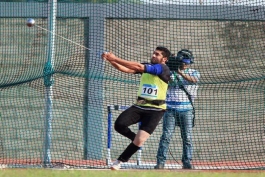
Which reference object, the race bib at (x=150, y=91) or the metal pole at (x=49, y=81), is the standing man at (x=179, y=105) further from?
the metal pole at (x=49, y=81)

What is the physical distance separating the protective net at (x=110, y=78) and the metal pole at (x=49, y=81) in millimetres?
17

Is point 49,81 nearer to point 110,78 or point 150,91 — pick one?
point 110,78

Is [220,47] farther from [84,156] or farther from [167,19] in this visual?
[84,156]

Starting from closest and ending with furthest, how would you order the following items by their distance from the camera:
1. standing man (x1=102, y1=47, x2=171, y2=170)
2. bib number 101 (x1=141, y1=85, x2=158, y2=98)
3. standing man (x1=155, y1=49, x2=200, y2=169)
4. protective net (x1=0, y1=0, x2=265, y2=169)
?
standing man (x1=102, y1=47, x2=171, y2=170) < bib number 101 (x1=141, y1=85, x2=158, y2=98) < standing man (x1=155, y1=49, x2=200, y2=169) < protective net (x1=0, y1=0, x2=265, y2=169)

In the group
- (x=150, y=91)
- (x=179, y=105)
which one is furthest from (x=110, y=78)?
(x=150, y=91)

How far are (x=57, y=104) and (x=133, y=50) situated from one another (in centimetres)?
152

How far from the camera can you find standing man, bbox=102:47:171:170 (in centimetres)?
930

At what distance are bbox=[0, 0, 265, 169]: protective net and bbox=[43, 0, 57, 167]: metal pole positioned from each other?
17 mm

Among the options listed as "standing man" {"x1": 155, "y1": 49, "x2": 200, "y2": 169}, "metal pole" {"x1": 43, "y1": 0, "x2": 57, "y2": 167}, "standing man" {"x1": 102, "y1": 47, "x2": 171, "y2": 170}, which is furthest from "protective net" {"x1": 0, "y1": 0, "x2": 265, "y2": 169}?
"standing man" {"x1": 102, "y1": 47, "x2": 171, "y2": 170}

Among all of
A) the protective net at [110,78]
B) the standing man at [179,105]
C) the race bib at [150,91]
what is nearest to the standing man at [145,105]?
the race bib at [150,91]

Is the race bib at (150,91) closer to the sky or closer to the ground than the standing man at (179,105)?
closer to the sky

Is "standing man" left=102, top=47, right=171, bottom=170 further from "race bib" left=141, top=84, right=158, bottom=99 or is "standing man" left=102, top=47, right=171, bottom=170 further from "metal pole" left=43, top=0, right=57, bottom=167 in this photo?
"metal pole" left=43, top=0, right=57, bottom=167

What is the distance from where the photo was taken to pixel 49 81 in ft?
36.6

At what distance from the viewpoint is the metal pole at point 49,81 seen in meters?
11.2
